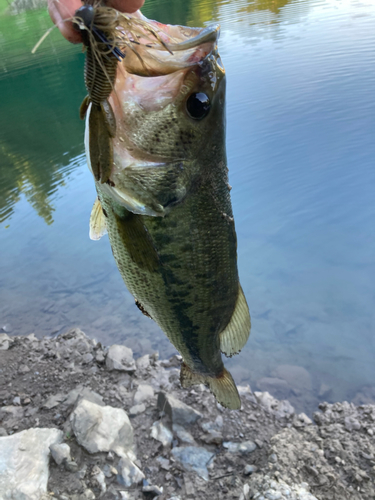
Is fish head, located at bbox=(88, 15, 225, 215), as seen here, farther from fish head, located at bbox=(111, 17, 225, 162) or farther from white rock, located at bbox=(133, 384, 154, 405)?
white rock, located at bbox=(133, 384, 154, 405)

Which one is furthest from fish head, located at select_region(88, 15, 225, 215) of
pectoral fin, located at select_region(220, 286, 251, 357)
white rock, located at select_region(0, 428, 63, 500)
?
white rock, located at select_region(0, 428, 63, 500)

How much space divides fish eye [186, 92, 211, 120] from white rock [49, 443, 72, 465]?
280 centimetres

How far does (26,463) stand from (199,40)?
10.2ft

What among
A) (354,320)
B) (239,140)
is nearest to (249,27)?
(239,140)

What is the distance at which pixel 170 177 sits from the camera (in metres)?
1.51

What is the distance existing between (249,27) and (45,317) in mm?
17566

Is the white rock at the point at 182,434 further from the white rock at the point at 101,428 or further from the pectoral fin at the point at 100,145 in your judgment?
the pectoral fin at the point at 100,145

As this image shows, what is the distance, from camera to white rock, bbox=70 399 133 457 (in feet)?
10.3

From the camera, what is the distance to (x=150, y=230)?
164 centimetres

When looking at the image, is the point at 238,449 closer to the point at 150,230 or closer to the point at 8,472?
the point at 8,472

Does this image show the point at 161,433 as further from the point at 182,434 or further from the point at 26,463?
the point at 26,463

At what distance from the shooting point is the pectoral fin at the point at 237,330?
2.18 m

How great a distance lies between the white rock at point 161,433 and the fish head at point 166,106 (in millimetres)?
2642

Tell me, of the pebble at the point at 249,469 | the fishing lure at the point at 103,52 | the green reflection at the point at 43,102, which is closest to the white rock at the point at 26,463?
the pebble at the point at 249,469
